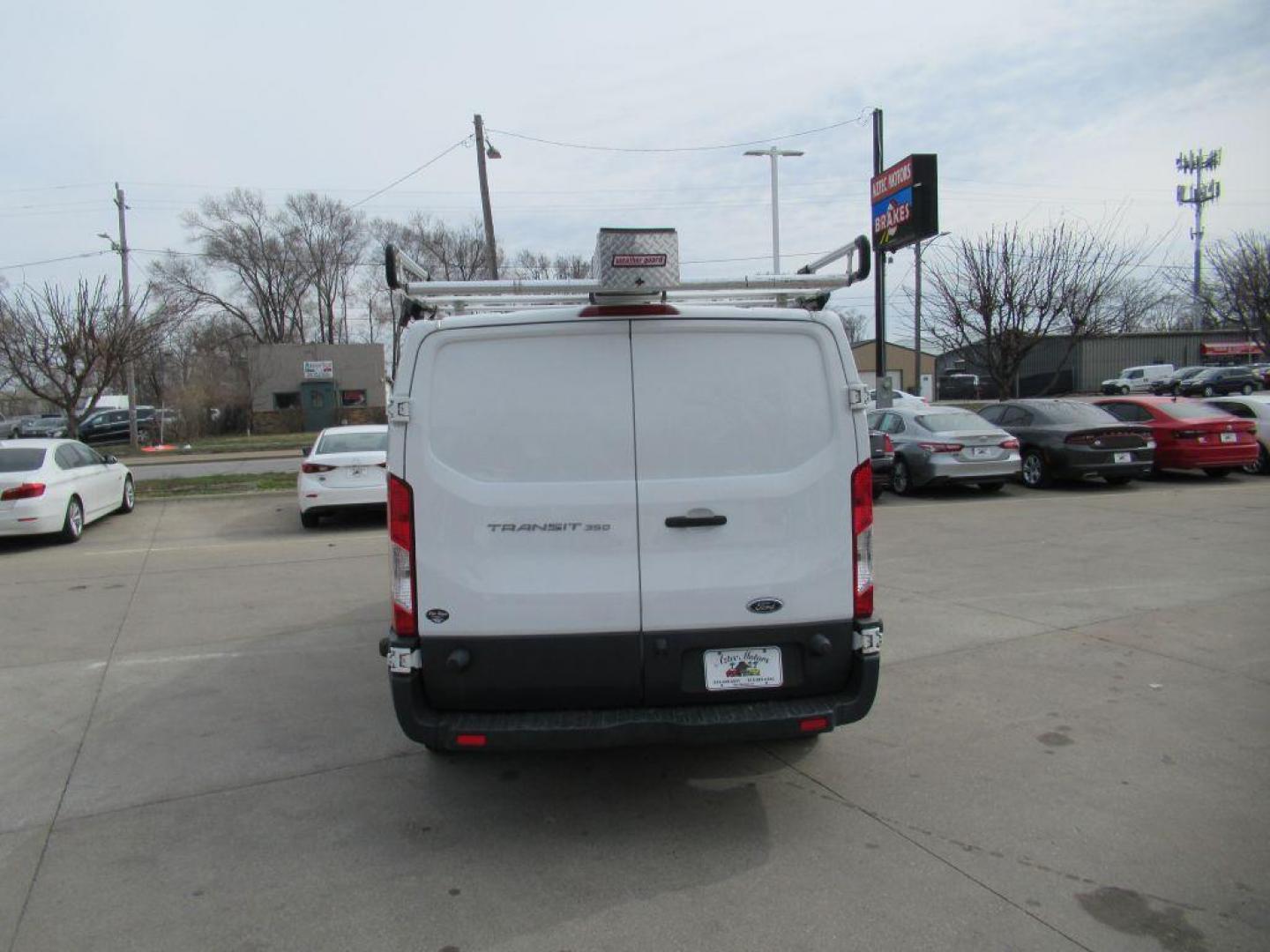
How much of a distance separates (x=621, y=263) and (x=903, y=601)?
477 centimetres

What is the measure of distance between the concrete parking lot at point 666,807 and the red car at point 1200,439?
28.2ft

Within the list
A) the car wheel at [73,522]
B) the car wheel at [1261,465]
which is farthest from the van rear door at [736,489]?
the car wheel at [1261,465]

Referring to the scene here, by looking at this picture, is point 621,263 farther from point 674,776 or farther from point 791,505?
point 674,776

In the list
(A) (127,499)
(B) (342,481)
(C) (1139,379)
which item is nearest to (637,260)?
(B) (342,481)

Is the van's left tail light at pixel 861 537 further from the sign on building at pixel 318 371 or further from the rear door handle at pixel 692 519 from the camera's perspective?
the sign on building at pixel 318 371

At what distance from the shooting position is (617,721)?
3291mm

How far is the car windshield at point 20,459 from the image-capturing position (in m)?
10.6

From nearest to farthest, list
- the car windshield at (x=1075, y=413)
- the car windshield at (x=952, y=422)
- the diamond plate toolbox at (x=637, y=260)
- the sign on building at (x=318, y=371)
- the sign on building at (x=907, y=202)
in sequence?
the diamond plate toolbox at (x=637, y=260) → the car windshield at (x=952, y=422) → the car windshield at (x=1075, y=413) → the sign on building at (x=907, y=202) → the sign on building at (x=318, y=371)

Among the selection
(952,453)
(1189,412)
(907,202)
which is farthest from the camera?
(907,202)

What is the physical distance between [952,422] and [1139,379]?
41.8m

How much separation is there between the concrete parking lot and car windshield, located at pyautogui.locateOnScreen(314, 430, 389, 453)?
207 inches

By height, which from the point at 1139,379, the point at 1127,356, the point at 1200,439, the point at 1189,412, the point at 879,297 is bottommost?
the point at 1200,439

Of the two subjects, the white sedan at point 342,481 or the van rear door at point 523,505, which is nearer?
the van rear door at point 523,505

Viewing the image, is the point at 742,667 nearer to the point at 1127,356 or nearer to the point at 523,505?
the point at 523,505
